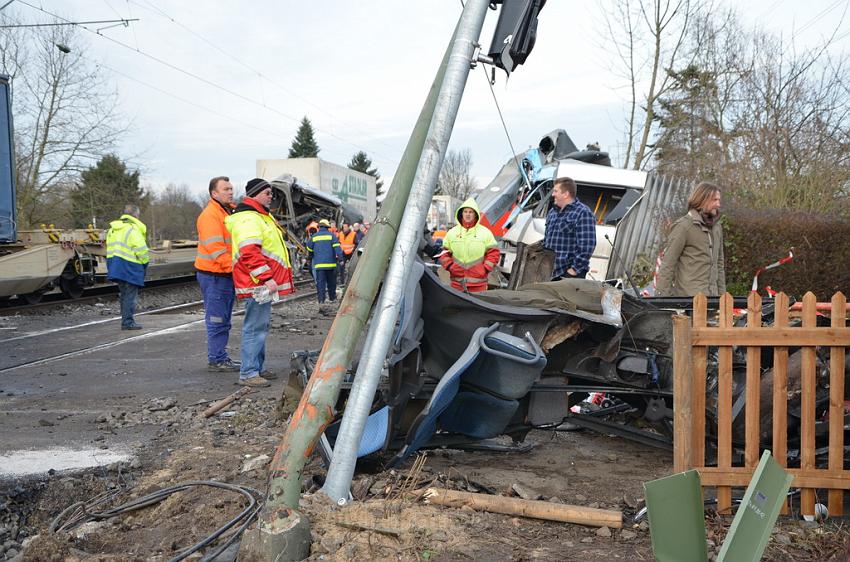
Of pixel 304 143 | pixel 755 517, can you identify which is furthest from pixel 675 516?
pixel 304 143

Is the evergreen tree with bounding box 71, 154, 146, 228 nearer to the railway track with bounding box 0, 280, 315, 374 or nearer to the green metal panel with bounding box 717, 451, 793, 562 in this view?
the railway track with bounding box 0, 280, 315, 374

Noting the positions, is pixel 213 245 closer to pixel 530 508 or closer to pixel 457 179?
pixel 530 508

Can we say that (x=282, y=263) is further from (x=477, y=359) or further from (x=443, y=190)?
(x=443, y=190)

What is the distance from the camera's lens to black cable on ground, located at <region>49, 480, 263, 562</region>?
3125mm

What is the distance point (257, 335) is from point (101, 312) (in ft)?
26.2

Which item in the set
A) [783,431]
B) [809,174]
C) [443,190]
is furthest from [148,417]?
[443,190]

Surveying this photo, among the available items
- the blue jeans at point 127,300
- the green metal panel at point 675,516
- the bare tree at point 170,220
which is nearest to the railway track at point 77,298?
the blue jeans at point 127,300

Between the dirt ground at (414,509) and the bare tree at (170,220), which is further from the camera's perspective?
the bare tree at (170,220)

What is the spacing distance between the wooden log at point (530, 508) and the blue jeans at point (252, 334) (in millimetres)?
3599

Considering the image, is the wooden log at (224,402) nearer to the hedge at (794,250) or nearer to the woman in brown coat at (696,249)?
the woman in brown coat at (696,249)

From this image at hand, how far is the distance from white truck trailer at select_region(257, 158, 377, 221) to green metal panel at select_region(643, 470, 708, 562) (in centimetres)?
2339

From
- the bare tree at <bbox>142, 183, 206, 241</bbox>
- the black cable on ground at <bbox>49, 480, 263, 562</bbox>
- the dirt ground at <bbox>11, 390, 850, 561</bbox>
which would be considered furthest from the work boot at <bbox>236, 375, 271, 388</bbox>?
the bare tree at <bbox>142, 183, 206, 241</bbox>

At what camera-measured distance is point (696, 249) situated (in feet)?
18.4

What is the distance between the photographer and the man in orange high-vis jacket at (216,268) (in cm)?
717
